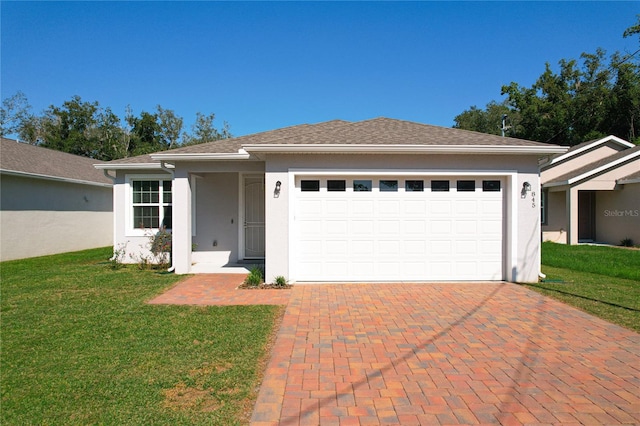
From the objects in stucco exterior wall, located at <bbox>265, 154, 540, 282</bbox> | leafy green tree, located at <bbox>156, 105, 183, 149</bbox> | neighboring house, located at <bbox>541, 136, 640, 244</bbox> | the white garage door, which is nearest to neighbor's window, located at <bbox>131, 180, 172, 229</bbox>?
stucco exterior wall, located at <bbox>265, 154, 540, 282</bbox>

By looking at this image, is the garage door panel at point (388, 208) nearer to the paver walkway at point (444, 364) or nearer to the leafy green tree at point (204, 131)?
the paver walkway at point (444, 364)

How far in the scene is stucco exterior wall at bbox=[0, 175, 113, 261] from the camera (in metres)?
12.7

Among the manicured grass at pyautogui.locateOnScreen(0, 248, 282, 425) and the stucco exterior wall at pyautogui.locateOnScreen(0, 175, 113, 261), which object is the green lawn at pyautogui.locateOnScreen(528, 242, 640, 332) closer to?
the manicured grass at pyautogui.locateOnScreen(0, 248, 282, 425)

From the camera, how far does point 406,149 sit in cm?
805

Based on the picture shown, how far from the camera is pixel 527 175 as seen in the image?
8484 millimetres

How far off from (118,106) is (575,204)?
41186mm

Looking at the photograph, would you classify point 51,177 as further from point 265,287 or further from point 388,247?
point 388,247

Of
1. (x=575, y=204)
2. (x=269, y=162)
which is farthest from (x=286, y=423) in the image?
(x=575, y=204)

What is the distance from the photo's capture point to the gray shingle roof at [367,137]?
831 centimetres

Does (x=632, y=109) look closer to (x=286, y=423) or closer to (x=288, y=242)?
Answer: (x=288, y=242)

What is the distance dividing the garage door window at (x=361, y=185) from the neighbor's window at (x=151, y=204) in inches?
257

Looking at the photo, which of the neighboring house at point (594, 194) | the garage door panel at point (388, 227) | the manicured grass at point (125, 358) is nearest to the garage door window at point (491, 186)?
the garage door panel at point (388, 227)

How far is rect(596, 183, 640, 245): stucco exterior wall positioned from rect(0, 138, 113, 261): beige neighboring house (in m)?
24.0

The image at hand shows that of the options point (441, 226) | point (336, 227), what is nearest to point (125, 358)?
point (336, 227)
